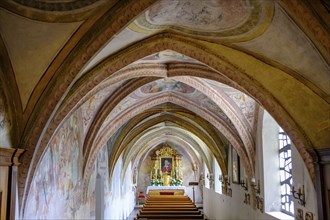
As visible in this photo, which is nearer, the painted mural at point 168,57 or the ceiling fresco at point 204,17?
the ceiling fresco at point 204,17

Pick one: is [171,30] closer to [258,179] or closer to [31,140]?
[31,140]

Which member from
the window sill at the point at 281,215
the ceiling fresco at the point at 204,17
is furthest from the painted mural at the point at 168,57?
the window sill at the point at 281,215

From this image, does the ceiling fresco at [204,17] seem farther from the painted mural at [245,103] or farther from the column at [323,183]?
the painted mural at [245,103]

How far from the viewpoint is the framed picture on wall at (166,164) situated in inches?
1391

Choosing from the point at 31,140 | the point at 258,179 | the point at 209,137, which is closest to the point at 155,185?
the point at 209,137

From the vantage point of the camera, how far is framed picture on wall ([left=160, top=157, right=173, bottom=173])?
35.3m

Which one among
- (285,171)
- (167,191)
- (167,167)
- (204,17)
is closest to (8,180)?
(204,17)

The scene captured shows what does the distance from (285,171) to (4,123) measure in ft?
24.5

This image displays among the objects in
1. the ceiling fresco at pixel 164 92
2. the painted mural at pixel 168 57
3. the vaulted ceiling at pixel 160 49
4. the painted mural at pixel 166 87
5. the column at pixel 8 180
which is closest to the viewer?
the vaulted ceiling at pixel 160 49

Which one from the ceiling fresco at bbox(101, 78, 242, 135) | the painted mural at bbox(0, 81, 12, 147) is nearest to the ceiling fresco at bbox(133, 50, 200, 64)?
the ceiling fresco at bbox(101, 78, 242, 135)

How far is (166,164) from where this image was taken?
3538 cm

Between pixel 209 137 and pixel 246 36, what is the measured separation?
1124cm

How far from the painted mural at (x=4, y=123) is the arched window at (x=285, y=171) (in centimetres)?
692

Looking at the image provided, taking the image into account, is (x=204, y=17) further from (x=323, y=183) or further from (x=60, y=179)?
(x=60, y=179)
